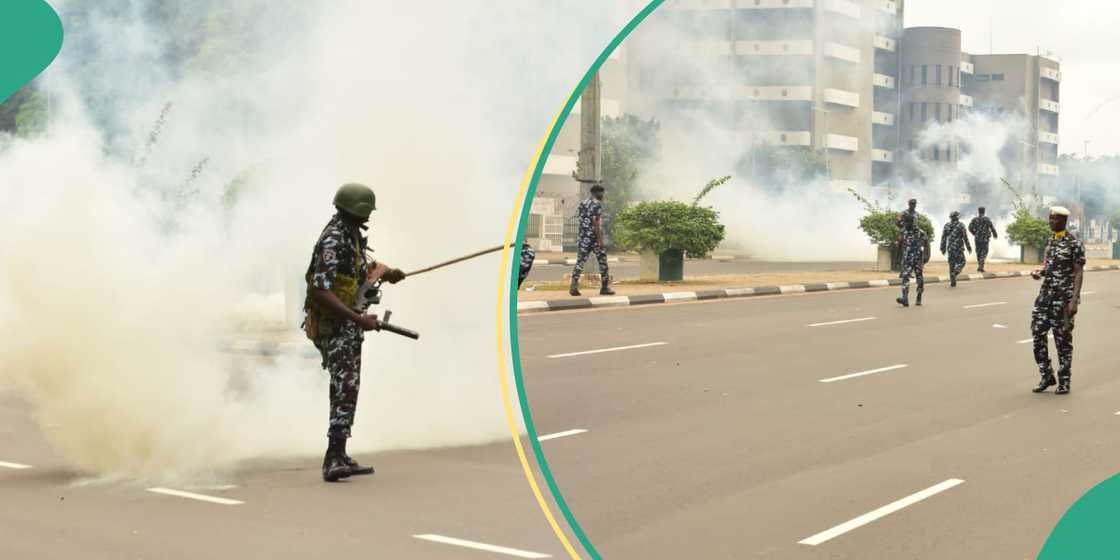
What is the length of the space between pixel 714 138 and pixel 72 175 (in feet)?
19.9

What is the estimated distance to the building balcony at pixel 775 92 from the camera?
337 cm

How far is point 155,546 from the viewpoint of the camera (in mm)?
5934

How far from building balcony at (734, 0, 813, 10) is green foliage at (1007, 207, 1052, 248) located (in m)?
1.20

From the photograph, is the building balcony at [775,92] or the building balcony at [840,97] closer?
the building balcony at [775,92]

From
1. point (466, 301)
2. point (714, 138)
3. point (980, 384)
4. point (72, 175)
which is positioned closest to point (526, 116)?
point (714, 138)

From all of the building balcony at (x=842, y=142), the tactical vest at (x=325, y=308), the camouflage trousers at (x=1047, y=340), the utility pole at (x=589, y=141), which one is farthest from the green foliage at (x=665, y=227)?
the tactical vest at (x=325, y=308)

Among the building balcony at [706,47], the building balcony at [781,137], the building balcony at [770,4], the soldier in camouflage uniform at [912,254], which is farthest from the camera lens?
the soldier in camouflage uniform at [912,254]

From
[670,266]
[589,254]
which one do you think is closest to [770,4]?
[670,266]

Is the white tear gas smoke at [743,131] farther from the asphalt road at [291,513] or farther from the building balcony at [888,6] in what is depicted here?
the asphalt road at [291,513]

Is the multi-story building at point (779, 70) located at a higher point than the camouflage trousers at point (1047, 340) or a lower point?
higher

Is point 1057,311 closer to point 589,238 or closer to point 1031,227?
point 1031,227

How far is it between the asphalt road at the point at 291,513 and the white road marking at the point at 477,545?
0.03 metres

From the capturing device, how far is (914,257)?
10945 mm

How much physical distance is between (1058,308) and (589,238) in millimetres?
2052
